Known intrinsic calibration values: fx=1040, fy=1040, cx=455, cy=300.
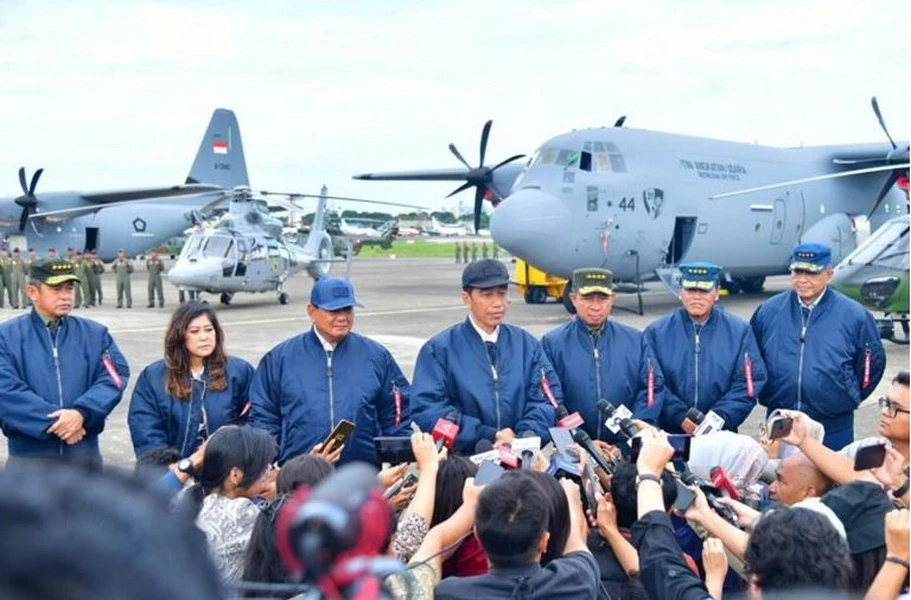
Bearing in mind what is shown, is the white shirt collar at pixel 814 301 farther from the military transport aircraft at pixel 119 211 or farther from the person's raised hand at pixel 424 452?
the military transport aircraft at pixel 119 211

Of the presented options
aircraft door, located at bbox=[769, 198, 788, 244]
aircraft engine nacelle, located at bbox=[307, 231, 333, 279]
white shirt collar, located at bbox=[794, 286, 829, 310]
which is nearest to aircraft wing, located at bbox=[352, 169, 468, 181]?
aircraft engine nacelle, located at bbox=[307, 231, 333, 279]

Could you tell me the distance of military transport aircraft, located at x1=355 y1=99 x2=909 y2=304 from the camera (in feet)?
54.7

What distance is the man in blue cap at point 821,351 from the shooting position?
19.0 feet

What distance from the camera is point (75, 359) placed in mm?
5254

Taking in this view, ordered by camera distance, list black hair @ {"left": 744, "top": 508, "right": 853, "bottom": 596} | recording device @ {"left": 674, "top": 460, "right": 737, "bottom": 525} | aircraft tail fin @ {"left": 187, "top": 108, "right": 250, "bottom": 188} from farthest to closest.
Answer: aircraft tail fin @ {"left": 187, "top": 108, "right": 250, "bottom": 188} → recording device @ {"left": 674, "top": 460, "right": 737, "bottom": 525} → black hair @ {"left": 744, "top": 508, "right": 853, "bottom": 596}

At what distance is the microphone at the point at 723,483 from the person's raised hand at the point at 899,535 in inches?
38.3

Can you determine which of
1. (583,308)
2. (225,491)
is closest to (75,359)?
(225,491)

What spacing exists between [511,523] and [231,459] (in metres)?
1.17

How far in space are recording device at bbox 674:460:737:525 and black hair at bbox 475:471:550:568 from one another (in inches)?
36.8

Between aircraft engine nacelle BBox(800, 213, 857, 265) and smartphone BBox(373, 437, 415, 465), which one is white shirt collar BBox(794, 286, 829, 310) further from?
aircraft engine nacelle BBox(800, 213, 857, 265)

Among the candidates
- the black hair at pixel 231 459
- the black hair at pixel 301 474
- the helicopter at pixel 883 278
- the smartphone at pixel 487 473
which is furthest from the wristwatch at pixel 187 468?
the helicopter at pixel 883 278

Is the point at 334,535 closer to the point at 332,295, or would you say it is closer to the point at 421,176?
the point at 332,295

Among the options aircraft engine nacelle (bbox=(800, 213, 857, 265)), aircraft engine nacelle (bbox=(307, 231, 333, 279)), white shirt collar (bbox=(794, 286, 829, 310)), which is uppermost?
white shirt collar (bbox=(794, 286, 829, 310))

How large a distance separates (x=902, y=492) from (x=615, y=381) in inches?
92.2
